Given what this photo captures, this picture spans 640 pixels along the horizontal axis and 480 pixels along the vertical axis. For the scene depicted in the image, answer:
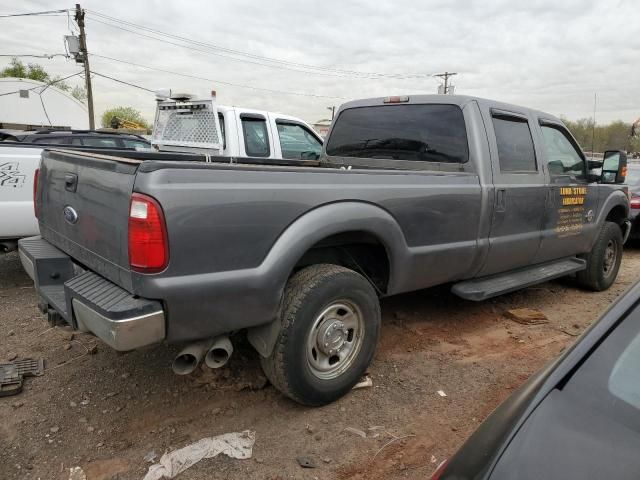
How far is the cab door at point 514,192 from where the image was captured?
399 cm

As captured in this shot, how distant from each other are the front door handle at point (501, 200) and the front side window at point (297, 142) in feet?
13.3

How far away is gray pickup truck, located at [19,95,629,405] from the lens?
228 cm

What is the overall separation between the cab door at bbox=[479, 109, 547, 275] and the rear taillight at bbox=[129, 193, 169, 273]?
271 cm

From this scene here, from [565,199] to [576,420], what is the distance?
4.00 m

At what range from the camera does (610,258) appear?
5.94 meters

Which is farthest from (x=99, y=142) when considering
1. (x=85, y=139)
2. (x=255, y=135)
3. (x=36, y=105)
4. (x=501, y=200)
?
(x=36, y=105)

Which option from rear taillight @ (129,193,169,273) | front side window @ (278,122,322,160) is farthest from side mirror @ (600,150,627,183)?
rear taillight @ (129,193,169,273)

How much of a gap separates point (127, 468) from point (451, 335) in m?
2.74

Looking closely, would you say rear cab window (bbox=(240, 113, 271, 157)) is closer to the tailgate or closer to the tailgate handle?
the tailgate

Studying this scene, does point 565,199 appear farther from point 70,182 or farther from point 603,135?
point 603,135

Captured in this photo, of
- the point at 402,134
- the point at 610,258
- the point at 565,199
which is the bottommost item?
the point at 610,258

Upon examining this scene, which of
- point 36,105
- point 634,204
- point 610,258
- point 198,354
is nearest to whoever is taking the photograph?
point 198,354

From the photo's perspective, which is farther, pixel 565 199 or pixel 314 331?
pixel 565 199

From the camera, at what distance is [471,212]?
371 centimetres
